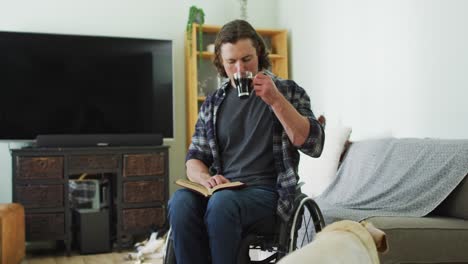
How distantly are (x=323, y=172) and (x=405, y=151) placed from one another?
23.8 inches

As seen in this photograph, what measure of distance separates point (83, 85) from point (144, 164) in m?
0.72

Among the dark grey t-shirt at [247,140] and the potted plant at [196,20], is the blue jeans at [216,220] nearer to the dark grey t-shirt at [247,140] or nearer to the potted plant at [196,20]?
the dark grey t-shirt at [247,140]

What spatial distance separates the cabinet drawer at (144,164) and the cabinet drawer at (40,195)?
0.46 meters

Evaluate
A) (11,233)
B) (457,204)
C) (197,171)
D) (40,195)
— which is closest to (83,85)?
(40,195)

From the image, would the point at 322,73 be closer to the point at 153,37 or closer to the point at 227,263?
the point at 153,37

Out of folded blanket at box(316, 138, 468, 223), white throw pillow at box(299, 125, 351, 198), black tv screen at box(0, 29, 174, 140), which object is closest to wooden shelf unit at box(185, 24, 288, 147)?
black tv screen at box(0, 29, 174, 140)

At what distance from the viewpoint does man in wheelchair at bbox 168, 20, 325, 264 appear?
167cm

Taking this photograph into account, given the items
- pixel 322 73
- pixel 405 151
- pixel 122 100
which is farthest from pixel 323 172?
pixel 122 100

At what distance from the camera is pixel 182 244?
170 cm

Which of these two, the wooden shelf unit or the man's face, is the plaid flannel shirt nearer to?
the man's face

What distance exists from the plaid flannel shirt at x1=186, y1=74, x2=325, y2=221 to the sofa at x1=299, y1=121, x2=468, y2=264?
1.42 feet

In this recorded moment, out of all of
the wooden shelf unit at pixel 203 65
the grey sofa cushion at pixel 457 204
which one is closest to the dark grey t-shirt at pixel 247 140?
the grey sofa cushion at pixel 457 204

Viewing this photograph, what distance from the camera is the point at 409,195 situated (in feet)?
7.58

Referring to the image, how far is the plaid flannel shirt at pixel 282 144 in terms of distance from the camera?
69.6 inches
